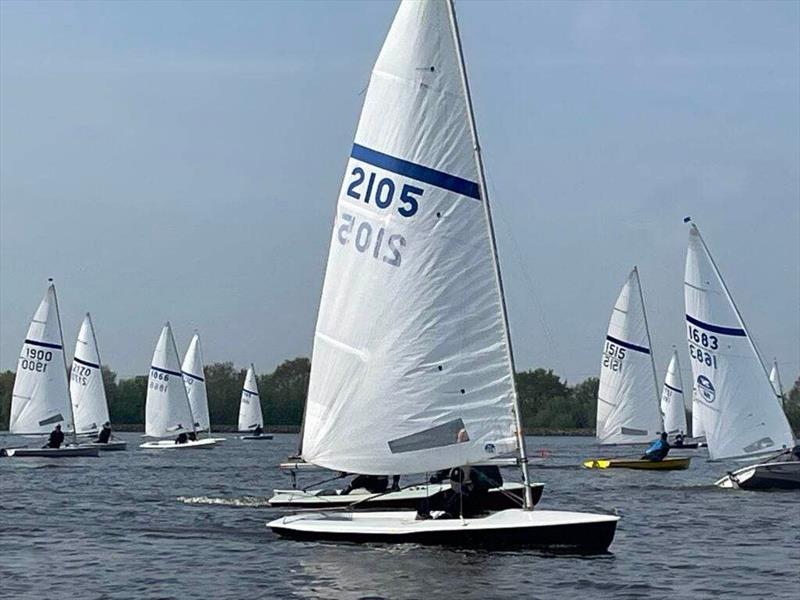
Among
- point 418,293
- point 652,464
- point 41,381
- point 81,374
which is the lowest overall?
point 652,464

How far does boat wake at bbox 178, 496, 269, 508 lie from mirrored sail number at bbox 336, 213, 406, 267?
1155cm

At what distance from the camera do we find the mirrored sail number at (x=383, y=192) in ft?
72.1

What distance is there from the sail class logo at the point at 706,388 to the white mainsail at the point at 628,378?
15.1 m

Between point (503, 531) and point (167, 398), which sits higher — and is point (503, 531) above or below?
below

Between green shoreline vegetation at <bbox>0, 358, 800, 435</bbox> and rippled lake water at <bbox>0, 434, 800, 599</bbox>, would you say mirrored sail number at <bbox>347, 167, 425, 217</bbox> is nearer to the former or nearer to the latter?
rippled lake water at <bbox>0, 434, 800, 599</bbox>

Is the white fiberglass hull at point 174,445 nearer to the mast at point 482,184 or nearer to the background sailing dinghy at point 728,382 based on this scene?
the background sailing dinghy at point 728,382

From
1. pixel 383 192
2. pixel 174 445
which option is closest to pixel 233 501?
pixel 383 192

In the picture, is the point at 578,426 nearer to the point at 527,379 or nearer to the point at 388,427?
the point at 527,379

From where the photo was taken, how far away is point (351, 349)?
22.5 meters

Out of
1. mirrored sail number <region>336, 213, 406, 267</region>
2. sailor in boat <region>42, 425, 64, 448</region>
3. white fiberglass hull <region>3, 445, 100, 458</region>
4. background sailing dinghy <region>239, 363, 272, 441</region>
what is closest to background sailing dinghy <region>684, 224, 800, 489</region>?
mirrored sail number <region>336, 213, 406, 267</region>

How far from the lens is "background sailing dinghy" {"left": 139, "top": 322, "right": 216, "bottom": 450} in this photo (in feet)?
240

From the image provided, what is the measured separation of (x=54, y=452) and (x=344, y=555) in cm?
3636

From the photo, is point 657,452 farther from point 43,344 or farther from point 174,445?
point 174,445

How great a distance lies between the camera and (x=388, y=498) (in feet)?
86.9
